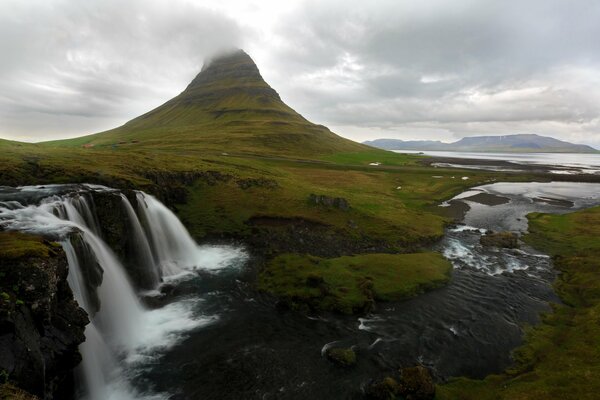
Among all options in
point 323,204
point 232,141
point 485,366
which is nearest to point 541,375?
point 485,366

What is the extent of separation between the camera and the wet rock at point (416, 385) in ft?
63.3

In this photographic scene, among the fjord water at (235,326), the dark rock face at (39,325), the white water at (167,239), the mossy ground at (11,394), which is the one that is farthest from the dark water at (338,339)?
the mossy ground at (11,394)

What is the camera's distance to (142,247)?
3788cm

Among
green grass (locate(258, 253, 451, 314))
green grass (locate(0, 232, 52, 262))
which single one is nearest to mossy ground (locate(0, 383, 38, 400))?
green grass (locate(0, 232, 52, 262))

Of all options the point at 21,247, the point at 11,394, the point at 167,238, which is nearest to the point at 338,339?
the point at 11,394

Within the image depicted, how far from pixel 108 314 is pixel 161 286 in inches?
343

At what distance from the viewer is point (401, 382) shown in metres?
20.2

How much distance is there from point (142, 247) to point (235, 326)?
16.7m

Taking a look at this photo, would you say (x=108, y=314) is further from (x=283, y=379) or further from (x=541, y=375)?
(x=541, y=375)

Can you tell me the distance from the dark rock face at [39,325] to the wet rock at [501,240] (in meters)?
50.8

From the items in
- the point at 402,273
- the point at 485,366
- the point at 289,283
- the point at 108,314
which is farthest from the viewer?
the point at 402,273

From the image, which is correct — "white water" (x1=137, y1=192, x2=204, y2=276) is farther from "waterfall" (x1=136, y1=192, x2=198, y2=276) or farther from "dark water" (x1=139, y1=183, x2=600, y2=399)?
"dark water" (x1=139, y1=183, x2=600, y2=399)

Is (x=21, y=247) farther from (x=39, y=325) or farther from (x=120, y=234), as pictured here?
(x=120, y=234)

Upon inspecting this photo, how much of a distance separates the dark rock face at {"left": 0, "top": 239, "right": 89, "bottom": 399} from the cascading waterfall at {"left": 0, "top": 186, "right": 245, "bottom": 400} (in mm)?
2717
